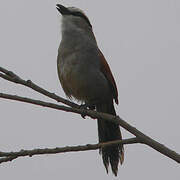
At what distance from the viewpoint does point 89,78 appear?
480 centimetres

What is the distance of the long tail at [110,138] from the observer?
14.9 ft

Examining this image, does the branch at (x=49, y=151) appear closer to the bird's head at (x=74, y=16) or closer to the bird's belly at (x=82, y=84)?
the bird's belly at (x=82, y=84)

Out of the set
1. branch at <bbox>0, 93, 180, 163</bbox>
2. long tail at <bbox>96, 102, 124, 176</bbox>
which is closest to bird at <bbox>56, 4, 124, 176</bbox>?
long tail at <bbox>96, 102, 124, 176</bbox>

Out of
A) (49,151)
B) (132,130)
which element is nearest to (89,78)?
(132,130)

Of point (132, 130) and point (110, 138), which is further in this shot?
point (110, 138)

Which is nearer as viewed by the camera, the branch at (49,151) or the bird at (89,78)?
the branch at (49,151)

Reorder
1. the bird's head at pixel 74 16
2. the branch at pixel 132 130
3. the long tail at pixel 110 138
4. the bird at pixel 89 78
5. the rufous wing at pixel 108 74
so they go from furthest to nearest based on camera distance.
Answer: the bird's head at pixel 74 16 → the rufous wing at pixel 108 74 → the bird at pixel 89 78 → the long tail at pixel 110 138 → the branch at pixel 132 130

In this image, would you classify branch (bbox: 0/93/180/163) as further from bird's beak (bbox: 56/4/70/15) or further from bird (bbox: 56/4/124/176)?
bird's beak (bbox: 56/4/70/15)

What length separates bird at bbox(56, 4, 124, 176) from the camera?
4.73m

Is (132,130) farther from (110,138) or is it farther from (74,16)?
(74,16)

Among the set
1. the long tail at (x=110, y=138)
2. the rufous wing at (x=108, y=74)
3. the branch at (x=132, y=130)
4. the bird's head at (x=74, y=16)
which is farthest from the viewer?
the bird's head at (x=74, y=16)

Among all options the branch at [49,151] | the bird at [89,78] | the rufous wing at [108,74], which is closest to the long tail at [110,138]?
the bird at [89,78]

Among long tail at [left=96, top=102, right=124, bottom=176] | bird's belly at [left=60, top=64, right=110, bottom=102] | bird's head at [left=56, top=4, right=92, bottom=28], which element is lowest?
long tail at [left=96, top=102, right=124, bottom=176]

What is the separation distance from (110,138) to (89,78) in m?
0.83
